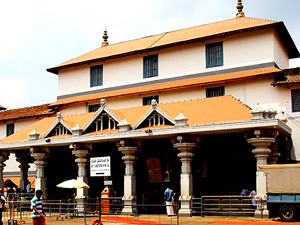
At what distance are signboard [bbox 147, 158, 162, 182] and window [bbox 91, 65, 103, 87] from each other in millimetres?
10027

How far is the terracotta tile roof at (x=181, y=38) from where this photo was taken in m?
30.7

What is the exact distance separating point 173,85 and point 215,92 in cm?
302

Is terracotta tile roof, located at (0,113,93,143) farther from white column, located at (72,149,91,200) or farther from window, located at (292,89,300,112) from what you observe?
window, located at (292,89,300,112)

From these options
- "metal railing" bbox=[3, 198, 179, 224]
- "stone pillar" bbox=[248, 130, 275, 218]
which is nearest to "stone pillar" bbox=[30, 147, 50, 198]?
"metal railing" bbox=[3, 198, 179, 224]

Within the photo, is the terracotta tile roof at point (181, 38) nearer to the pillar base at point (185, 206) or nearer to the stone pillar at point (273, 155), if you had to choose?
the stone pillar at point (273, 155)

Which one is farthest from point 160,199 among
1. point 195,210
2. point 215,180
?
point 195,210

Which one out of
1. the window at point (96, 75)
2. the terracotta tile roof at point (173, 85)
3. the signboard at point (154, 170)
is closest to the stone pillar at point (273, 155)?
the terracotta tile roof at point (173, 85)

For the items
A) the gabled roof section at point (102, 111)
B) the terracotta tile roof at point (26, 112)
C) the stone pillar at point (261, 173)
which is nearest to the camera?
the stone pillar at point (261, 173)

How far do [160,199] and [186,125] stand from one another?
795cm

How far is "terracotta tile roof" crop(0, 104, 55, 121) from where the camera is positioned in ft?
136

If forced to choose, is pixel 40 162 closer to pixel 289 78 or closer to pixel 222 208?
pixel 222 208

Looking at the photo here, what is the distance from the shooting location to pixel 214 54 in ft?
104

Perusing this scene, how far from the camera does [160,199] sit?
3025 centimetres

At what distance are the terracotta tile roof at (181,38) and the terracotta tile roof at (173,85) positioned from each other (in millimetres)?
2691
